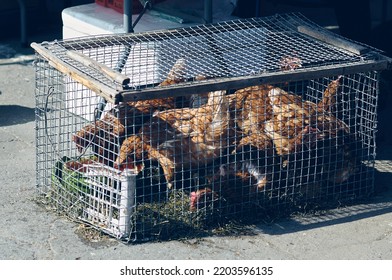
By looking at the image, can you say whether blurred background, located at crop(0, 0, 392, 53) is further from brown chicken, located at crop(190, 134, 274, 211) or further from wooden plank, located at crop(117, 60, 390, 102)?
brown chicken, located at crop(190, 134, 274, 211)

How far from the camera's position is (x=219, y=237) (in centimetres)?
575

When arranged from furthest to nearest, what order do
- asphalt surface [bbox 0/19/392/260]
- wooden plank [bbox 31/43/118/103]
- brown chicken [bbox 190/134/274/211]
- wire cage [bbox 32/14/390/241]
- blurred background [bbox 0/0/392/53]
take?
blurred background [bbox 0/0/392/53] → brown chicken [bbox 190/134/274/211] → wire cage [bbox 32/14/390/241] → asphalt surface [bbox 0/19/392/260] → wooden plank [bbox 31/43/118/103]

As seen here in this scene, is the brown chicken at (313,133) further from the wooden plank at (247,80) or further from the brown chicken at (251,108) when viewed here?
the wooden plank at (247,80)

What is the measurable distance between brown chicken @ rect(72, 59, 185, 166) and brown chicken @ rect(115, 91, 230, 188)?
0.30 ft

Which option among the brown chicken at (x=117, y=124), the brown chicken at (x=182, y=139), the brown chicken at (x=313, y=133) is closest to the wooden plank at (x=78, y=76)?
the brown chicken at (x=117, y=124)

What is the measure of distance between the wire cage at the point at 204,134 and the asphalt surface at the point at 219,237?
11 cm

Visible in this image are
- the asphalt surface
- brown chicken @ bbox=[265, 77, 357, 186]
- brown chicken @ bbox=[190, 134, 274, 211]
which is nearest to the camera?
the asphalt surface

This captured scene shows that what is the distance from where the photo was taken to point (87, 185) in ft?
19.1

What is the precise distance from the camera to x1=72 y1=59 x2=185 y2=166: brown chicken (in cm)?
571

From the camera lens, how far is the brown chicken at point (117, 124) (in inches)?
225

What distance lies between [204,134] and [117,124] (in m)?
0.56

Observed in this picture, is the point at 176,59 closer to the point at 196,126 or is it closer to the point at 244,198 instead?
the point at 196,126

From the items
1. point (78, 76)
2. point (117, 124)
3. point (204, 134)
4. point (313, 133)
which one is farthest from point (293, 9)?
point (78, 76)

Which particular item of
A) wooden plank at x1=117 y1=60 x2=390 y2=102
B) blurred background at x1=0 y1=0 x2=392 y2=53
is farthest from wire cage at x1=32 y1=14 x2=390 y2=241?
blurred background at x1=0 y1=0 x2=392 y2=53
